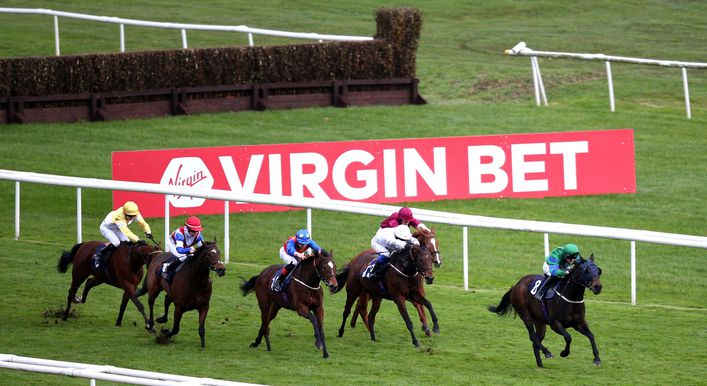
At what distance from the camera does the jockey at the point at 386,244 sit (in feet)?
42.2

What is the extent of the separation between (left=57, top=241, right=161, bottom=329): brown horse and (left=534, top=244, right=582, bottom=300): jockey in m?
3.89

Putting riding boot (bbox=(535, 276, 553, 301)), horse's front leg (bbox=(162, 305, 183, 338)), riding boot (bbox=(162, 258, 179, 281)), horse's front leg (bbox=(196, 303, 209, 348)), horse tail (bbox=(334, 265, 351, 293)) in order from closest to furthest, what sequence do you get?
riding boot (bbox=(535, 276, 553, 301)), horse's front leg (bbox=(196, 303, 209, 348)), horse's front leg (bbox=(162, 305, 183, 338)), riding boot (bbox=(162, 258, 179, 281)), horse tail (bbox=(334, 265, 351, 293))

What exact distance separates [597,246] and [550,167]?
2.18 meters

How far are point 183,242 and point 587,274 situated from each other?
3951 millimetres

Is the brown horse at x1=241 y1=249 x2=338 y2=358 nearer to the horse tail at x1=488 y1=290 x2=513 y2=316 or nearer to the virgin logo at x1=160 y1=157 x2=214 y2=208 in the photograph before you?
the horse tail at x1=488 y1=290 x2=513 y2=316

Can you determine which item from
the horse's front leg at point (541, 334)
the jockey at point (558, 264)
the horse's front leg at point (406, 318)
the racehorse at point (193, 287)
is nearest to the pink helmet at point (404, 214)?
the horse's front leg at point (406, 318)

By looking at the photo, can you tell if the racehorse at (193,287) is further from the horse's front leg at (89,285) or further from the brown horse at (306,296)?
the horse's front leg at (89,285)

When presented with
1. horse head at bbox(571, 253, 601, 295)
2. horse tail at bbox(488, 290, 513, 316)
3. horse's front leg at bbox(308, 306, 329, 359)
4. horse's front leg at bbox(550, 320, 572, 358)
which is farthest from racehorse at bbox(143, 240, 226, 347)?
horse head at bbox(571, 253, 601, 295)

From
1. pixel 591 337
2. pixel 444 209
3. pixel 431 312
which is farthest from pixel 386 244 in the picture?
pixel 444 209

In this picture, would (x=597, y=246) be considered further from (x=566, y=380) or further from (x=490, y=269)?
(x=566, y=380)

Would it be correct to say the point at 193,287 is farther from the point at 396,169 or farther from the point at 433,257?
the point at 396,169

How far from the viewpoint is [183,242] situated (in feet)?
41.9

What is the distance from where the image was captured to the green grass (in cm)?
1200

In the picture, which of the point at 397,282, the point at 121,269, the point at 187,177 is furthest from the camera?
the point at 187,177
